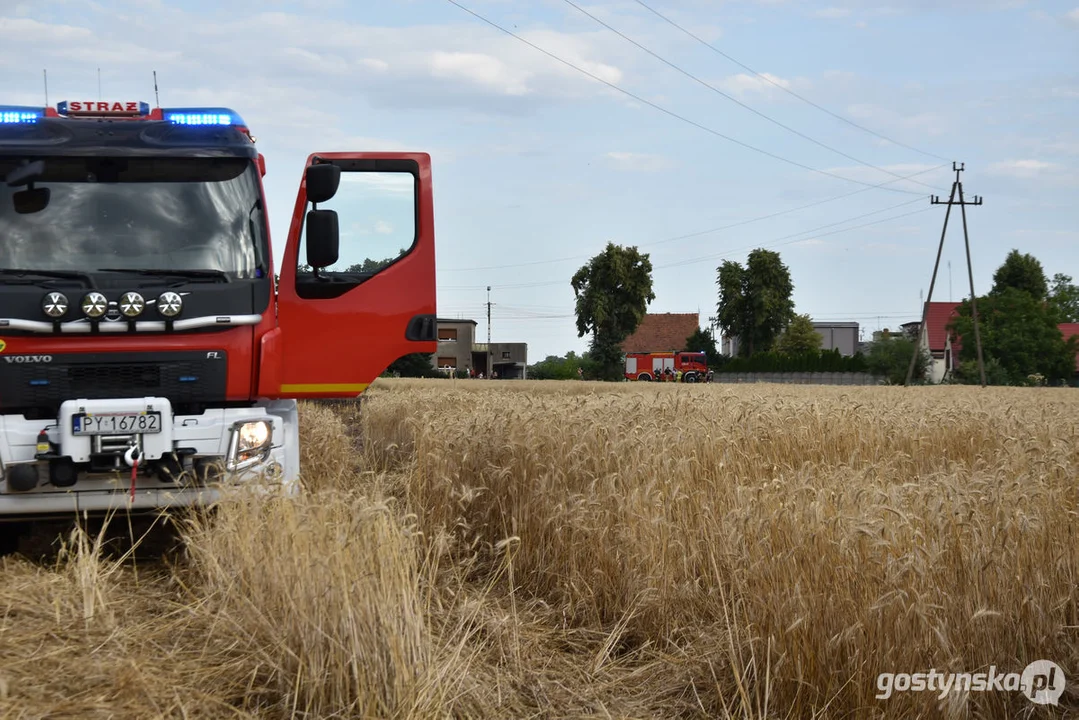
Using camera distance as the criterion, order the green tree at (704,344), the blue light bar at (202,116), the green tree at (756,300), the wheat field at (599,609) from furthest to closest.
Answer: the green tree at (704,344) → the green tree at (756,300) → the blue light bar at (202,116) → the wheat field at (599,609)

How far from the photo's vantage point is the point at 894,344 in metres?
64.5

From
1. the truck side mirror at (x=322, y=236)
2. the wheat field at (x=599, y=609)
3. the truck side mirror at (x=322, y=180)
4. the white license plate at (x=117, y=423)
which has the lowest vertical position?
the wheat field at (x=599, y=609)

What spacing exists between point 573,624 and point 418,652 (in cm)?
211

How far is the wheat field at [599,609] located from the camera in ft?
13.7

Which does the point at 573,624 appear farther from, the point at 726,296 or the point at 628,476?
the point at 726,296

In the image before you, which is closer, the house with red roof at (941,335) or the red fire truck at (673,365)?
the red fire truck at (673,365)

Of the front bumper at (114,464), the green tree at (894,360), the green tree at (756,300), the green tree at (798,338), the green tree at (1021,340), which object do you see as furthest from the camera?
the green tree at (798,338)

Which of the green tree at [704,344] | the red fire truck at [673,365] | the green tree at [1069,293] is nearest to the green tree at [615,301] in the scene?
the red fire truck at [673,365]

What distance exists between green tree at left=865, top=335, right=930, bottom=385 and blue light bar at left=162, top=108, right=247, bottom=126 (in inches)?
2097

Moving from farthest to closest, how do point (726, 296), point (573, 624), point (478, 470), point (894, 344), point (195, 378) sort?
point (726, 296) → point (894, 344) → point (478, 470) → point (195, 378) → point (573, 624)

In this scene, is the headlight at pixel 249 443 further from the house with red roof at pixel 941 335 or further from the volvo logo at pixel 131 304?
the house with red roof at pixel 941 335

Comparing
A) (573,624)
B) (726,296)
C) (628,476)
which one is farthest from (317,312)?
(726,296)

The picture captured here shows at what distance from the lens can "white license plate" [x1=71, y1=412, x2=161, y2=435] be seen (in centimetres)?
663

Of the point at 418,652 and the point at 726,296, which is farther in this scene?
the point at 726,296
